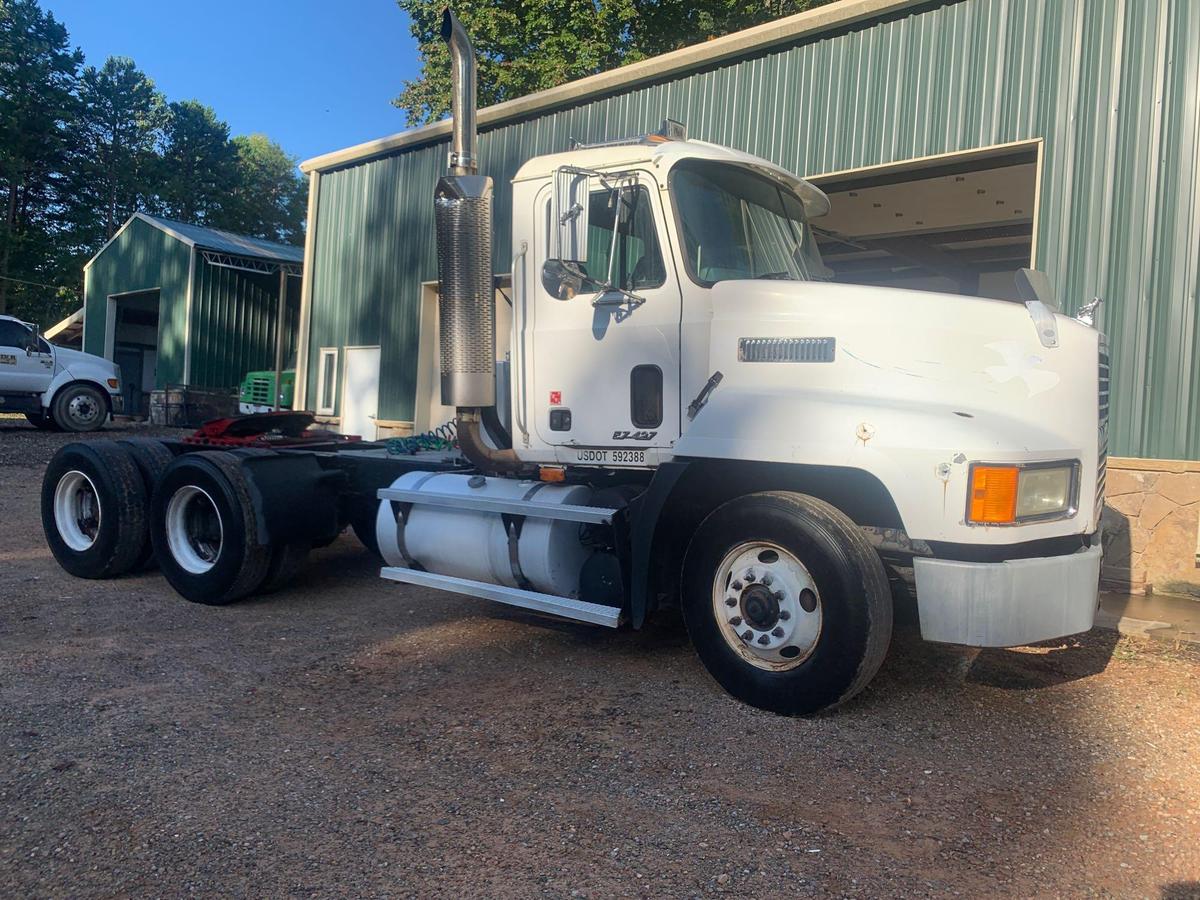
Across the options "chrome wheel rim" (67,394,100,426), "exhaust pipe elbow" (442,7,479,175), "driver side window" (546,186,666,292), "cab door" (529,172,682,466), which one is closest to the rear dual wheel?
"cab door" (529,172,682,466)

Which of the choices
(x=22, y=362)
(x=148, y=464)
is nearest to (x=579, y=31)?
(x=22, y=362)

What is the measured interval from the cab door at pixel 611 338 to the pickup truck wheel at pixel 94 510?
3.92 meters

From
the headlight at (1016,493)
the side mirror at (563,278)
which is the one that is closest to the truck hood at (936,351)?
the headlight at (1016,493)

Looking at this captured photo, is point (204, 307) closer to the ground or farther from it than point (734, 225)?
farther from it

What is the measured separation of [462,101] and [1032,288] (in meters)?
3.57

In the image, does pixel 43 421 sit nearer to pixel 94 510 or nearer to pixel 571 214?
pixel 94 510

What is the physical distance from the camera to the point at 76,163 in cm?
4328

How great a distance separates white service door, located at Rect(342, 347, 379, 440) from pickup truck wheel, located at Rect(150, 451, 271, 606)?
8.61m

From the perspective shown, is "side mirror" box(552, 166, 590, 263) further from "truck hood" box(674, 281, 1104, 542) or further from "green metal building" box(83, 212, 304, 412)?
"green metal building" box(83, 212, 304, 412)

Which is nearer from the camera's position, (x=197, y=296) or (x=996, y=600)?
(x=996, y=600)

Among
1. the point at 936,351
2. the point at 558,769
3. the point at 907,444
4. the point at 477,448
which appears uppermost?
the point at 936,351

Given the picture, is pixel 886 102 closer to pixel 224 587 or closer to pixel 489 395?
pixel 489 395

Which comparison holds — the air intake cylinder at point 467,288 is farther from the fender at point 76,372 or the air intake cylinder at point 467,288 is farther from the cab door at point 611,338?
the fender at point 76,372

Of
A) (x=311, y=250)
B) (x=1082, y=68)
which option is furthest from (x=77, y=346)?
(x=1082, y=68)
